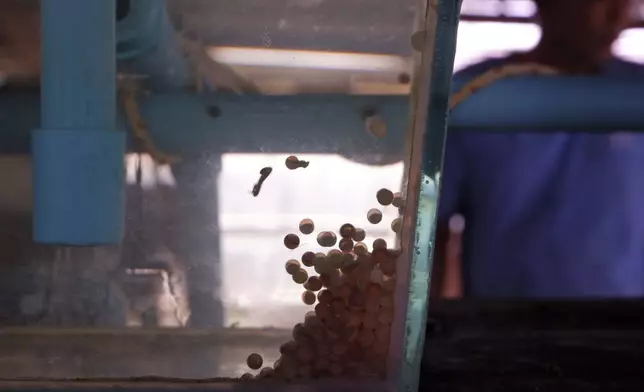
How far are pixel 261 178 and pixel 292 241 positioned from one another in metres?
0.06

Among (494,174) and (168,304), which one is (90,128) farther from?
(494,174)

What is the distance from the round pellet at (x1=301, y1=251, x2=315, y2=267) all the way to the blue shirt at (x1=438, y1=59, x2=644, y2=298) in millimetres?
543

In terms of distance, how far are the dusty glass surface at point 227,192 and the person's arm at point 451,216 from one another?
18.6 inches

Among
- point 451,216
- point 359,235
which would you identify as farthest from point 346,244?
point 451,216

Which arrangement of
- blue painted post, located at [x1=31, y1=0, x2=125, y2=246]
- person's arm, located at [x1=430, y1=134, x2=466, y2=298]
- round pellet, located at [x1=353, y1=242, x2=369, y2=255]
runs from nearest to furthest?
blue painted post, located at [x1=31, y1=0, x2=125, y2=246] < round pellet, located at [x1=353, y1=242, x2=369, y2=255] < person's arm, located at [x1=430, y1=134, x2=466, y2=298]

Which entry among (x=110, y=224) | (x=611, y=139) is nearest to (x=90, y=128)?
(x=110, y=224)

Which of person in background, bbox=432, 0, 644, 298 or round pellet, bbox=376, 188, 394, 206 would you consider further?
person in background, bbox=432, 0, 644, 298

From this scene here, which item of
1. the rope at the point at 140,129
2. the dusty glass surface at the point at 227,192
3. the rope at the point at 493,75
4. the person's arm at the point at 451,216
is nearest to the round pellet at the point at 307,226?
the dusty glass surface at the point at 227,192

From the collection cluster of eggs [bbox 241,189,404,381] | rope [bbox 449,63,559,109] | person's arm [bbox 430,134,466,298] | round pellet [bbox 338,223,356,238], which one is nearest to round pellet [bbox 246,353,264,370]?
cluster of eggs [bbox 241,189,404,381]

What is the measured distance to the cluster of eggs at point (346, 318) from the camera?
0.40 m

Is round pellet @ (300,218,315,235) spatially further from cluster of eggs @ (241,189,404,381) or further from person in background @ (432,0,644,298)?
person in background @ (432,0,644,298)

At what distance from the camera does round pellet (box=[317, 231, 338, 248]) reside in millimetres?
476

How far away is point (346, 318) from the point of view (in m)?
0.42

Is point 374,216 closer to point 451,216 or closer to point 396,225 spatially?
point 396,225
